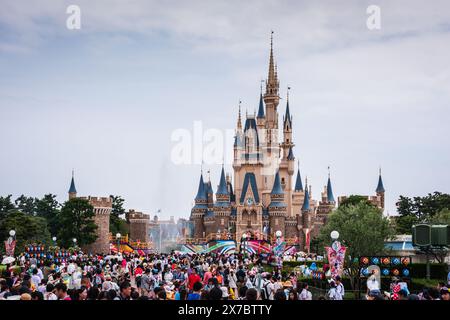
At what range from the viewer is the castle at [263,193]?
110125 millimetres

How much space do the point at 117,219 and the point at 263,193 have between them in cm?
2653

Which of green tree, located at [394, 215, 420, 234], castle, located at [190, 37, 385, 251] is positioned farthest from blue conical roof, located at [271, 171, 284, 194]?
green tree, located at [394, 215, 420, 234]

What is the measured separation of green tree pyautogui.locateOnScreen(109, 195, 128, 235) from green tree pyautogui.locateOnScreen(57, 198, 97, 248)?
717 inches

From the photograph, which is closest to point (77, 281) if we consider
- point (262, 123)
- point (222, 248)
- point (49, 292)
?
point (49, 292)

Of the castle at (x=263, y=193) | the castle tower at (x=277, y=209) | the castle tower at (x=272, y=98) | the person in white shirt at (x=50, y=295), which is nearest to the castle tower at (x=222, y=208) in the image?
the castle at (x=263, y=193)

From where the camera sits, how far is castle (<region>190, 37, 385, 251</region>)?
11012 cm

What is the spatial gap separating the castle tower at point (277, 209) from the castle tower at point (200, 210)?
34.6 feet

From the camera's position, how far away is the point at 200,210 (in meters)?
114

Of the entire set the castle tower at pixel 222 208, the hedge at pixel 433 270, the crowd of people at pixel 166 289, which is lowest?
the hedge at pixel 433 270

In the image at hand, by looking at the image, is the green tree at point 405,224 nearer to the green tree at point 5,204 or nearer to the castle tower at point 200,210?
the castle tower at point 200,210

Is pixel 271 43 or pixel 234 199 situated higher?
pixel 271 43

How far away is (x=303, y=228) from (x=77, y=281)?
3785 inches
